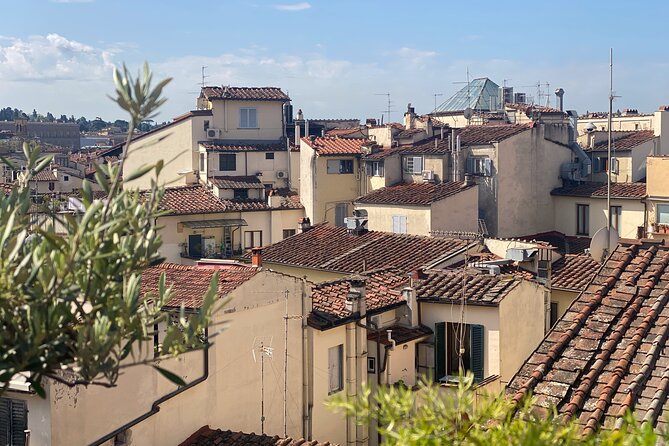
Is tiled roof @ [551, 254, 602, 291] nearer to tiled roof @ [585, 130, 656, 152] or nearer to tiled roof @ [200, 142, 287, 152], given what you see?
tiled roof @ [585, 130, 656, 152]

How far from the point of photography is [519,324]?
18.2 metres

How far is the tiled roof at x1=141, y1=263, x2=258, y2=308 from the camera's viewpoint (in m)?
13.5

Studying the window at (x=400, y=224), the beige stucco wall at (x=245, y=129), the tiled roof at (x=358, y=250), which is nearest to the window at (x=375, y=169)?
the window at (x=400, y=224)

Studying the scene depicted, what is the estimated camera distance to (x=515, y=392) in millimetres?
8102

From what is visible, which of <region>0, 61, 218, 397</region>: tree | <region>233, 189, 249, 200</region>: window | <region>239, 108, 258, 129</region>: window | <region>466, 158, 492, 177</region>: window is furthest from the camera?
<region>239, 108, 258, 129</region>: window

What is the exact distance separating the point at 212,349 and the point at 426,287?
632 centimetres

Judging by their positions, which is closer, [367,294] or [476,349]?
[476,349]

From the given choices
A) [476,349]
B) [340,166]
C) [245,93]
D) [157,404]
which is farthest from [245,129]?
[157,404]

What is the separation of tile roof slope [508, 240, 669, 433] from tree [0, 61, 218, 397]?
3.38 meters

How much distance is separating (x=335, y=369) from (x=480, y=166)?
73.7 ft

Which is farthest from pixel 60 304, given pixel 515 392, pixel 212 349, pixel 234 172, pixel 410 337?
pixel 234 172

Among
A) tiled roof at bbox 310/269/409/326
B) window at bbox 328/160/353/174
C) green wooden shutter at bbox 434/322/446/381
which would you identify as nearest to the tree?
tiled roof at bbox 310/269/409/326

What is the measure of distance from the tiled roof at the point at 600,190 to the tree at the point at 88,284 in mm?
33370

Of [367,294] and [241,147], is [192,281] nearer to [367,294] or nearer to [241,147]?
[367,294]
